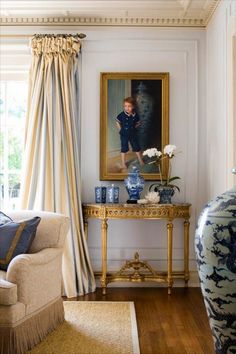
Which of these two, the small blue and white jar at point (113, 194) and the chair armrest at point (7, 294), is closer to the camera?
the chair armrest at point (7, 294)

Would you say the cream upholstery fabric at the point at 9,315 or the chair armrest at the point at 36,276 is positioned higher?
the chair armrest at the point at 36,276

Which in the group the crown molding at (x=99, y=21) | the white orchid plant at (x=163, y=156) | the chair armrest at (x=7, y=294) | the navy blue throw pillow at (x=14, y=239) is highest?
the crown molding at (x=99, y=21)

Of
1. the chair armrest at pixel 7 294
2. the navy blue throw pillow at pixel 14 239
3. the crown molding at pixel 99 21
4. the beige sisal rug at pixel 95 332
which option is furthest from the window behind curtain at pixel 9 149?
the chair armrest at pixel 7 294

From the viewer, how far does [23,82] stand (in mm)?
4449

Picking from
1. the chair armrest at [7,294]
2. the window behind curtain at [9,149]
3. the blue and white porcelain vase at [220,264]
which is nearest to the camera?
the blue and white porcelain vase at [220,264]

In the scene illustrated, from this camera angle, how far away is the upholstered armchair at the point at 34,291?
7.84 ft

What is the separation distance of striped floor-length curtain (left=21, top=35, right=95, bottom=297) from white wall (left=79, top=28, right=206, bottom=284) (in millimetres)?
232

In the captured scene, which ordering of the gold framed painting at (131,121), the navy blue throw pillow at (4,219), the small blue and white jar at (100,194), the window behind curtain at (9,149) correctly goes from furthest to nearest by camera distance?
the window behind curtain at (9,149)
the gold framed painting at (131,121)
the small blue and white jar at (100,194)
the navy blue throw pillow at (4,219)

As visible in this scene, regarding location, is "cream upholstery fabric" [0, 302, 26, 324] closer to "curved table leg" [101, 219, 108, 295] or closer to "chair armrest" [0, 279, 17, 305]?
"chair armrest" [0, 279, 17, 305]

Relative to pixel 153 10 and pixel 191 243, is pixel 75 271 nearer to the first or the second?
pixel 191 243

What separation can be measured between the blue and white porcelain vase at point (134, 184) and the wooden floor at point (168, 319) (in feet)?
3.00

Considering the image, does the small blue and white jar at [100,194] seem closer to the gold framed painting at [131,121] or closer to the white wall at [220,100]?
the gold framed painting at [131,121]

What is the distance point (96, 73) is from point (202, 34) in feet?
3.83

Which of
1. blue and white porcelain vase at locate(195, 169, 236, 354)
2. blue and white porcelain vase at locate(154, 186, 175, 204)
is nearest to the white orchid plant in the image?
blue and white porcelain vase at locate(154, 186, 175, 204)
